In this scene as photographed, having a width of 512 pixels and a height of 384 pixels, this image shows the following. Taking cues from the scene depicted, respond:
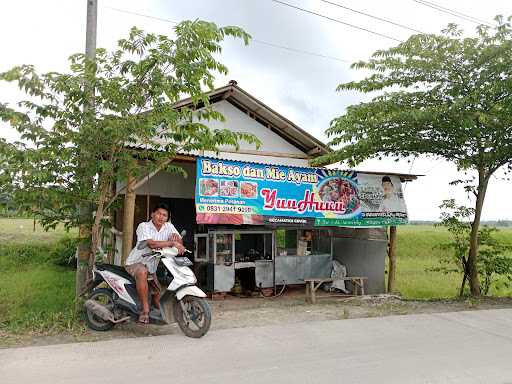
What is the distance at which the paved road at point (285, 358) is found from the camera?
4.17m

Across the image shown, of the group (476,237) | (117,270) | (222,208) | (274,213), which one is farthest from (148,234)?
(476,237)

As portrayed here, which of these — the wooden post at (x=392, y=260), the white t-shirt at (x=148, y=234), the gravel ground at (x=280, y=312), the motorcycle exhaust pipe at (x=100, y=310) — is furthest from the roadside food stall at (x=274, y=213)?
the motorcycle exhaust pipe at (x=100, y=310)

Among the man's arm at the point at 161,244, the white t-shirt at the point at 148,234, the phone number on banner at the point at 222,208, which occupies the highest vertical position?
the phone number on banner at the point at 222,208

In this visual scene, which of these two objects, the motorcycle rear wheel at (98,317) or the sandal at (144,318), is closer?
the sandal at (144,318)

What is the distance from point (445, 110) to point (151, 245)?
548 cm

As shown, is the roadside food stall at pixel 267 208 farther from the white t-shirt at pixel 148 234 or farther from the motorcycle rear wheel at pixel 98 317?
the motorcycle rear wheel at pixel 98 317

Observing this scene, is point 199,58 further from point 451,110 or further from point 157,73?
point 451,110

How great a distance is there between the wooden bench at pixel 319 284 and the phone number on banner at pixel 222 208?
206 cm

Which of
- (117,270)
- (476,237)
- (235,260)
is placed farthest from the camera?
(235,260)

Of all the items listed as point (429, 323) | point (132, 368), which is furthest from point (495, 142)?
point (132, 368)

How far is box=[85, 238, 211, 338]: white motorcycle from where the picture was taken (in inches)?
213

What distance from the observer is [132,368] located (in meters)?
4.32

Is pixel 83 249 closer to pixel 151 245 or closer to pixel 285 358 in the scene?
pixel 151 245

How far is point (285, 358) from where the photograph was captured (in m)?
4.73
